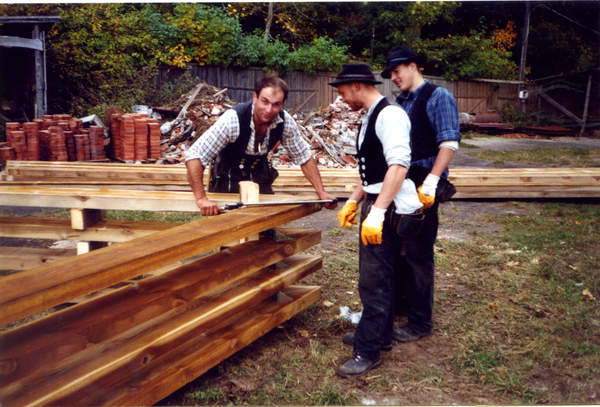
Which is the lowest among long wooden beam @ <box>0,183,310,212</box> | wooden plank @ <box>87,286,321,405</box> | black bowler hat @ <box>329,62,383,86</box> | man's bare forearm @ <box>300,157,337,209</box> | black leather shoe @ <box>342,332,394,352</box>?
black leather shoe @ <box>342,332,394,352</box>

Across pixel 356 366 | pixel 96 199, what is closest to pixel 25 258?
pixel 96 199

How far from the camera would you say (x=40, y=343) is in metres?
1.92

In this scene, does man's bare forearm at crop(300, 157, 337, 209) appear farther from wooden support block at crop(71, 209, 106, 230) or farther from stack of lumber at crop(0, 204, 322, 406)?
wooden support block at crop(71, 209, 106, 230)

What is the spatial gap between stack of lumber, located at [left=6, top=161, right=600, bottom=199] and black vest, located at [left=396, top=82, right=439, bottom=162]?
415cm

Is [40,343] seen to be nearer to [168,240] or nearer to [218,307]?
[168,240]

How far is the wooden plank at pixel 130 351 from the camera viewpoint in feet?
6.05

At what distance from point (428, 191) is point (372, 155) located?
0.60 meters

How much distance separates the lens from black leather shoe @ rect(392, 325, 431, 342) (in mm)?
3434

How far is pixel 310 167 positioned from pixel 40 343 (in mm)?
2493

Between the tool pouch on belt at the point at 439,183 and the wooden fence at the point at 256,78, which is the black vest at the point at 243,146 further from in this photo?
the wooden fence at the point at 256,78

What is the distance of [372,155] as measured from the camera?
114 inches

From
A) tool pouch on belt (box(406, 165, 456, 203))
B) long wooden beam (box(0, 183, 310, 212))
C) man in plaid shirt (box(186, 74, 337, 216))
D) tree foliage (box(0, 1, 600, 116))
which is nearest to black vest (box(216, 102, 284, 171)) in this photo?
man in plaid shirt (box(186, 74, 337, 216))

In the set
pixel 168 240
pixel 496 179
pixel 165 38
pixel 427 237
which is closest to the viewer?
pixel 168 240

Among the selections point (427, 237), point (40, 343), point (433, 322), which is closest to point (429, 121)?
point (427, 237)
